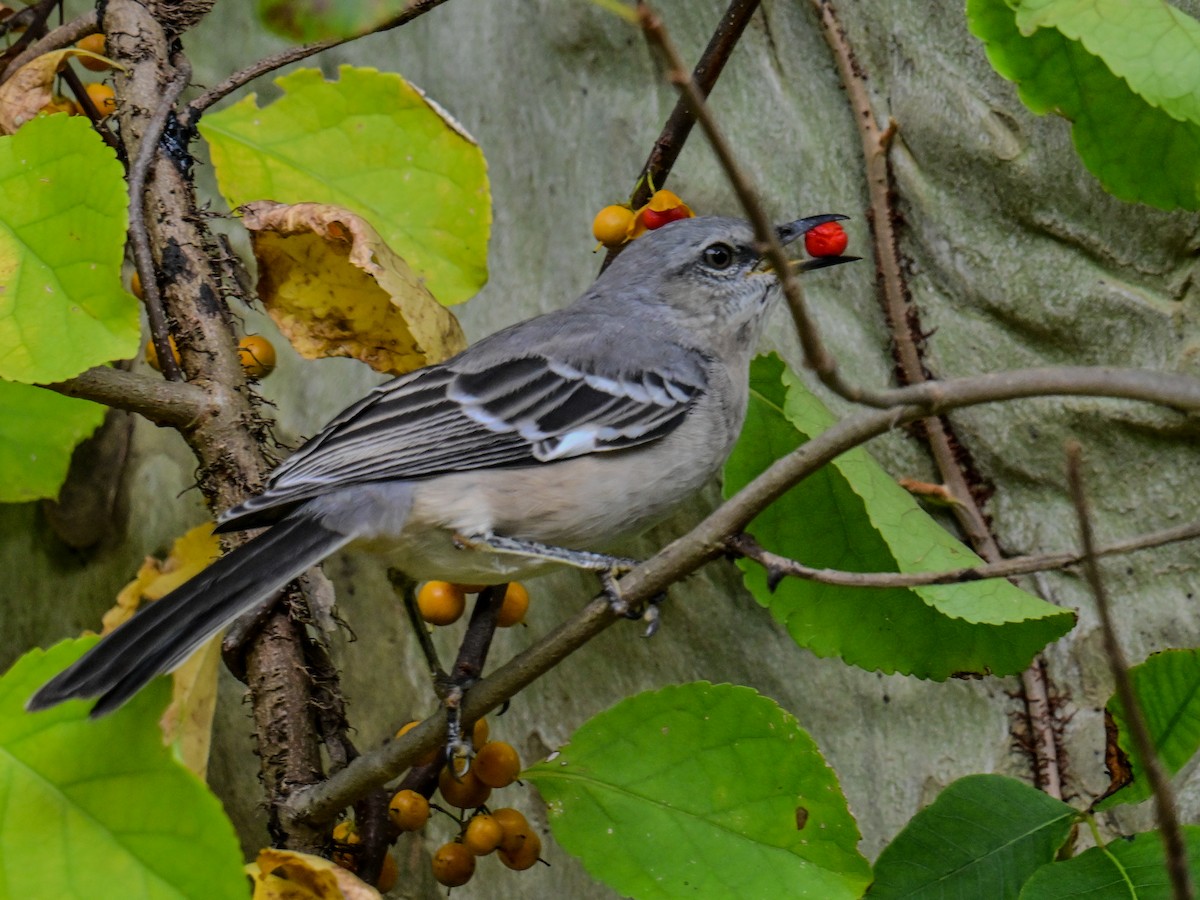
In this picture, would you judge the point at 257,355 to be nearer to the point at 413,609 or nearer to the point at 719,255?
the point at 413,609

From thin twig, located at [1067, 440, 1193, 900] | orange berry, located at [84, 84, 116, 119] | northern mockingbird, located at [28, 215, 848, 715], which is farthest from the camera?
orange berry, located at [84, 84, 116, 119]

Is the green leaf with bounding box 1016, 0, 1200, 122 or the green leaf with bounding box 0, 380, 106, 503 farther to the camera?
the green leaf with bounding box 0, 380, 106, 503

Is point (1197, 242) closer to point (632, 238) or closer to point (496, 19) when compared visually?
point (632, 238)

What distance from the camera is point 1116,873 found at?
1.56 m

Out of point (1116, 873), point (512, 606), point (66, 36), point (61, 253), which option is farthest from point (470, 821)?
point (66, 36)

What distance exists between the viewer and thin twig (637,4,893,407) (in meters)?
0.90

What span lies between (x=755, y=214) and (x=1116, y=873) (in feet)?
3.60

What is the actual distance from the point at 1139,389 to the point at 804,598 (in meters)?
0.93

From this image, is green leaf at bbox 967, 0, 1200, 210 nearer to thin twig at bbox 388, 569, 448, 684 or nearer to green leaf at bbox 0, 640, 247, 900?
thin twig at bbox 388, 569, 448, 684

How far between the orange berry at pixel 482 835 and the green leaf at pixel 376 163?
0.96 meters

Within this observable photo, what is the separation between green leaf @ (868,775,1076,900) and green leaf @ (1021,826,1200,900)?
8 centimetres

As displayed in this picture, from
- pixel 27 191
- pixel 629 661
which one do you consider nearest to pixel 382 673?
pixel 629 661

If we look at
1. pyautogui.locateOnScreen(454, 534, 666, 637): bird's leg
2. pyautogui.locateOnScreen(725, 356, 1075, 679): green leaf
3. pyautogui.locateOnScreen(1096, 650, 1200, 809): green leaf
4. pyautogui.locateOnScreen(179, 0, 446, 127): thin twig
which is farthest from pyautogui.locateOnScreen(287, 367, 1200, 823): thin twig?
pyautogui.locateOnScreen(179, 0, 446, 127): thin twig

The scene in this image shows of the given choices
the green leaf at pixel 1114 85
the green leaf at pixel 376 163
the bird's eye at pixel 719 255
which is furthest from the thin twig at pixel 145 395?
the green leaf at pixel 1114 85
